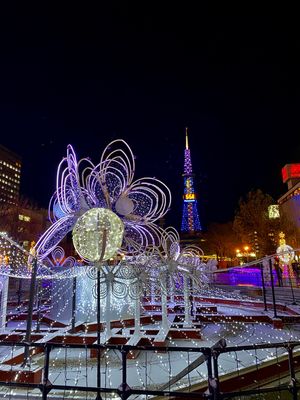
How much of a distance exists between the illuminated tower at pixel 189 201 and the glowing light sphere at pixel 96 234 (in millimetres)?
98404

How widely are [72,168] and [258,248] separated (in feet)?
81.2

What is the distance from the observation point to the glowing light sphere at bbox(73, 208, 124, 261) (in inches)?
192

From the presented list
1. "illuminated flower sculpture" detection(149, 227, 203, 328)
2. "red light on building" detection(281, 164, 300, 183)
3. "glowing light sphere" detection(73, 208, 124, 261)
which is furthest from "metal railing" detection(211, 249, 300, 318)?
"red light on building" detection(281, 164, 300, 183)

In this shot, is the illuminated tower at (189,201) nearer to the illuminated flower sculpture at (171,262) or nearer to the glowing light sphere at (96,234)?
the illuminated flower sculpture at (171,262)

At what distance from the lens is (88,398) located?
181 inches

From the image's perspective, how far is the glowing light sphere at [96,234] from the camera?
16.0 ft

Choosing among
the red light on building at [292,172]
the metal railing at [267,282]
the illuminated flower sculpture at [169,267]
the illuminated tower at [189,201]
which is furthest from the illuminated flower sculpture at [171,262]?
the illuminated tower at [189,201]

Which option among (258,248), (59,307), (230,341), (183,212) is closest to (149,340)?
(230,341)

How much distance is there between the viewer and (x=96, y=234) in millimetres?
4871

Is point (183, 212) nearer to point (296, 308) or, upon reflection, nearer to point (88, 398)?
point (296, 308)

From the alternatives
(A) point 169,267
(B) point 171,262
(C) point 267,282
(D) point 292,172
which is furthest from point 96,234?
(D) point 292,172

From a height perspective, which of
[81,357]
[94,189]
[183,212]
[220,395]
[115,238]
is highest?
[183,212]

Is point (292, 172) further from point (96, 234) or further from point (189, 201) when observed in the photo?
point (189, 201)

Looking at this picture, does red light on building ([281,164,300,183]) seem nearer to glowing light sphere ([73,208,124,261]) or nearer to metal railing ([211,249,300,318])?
metal railing ([211,249,300,318])
